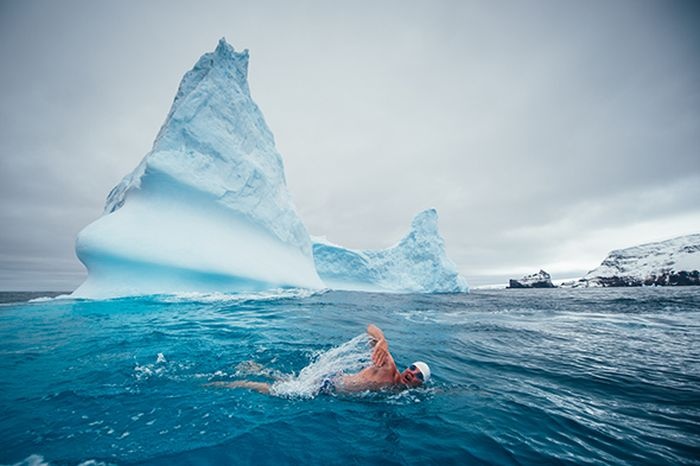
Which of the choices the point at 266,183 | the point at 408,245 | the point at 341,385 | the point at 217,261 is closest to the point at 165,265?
the point at 217,261

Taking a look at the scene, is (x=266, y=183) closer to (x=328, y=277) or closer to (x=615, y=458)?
(x=615, y=458)

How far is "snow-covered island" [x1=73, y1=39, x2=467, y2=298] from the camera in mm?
15164

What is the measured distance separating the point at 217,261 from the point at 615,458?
17.6m

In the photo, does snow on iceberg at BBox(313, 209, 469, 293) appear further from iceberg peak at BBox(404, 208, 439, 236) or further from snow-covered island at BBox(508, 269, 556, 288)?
snow-covered island at BBox(508, 269, 556, 288)

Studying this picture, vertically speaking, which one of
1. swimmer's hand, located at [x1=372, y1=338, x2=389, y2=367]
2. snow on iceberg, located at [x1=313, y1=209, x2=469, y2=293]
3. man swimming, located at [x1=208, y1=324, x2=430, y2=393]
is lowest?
man swimming, located at [x1=208, y1=324, x2=430, y2=393]

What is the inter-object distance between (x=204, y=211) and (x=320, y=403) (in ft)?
57.3

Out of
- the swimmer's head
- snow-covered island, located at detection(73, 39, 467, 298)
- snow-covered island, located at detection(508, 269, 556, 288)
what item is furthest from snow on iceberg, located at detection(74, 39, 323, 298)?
snow-covered island, located at detection(508, 269, 556, 288)

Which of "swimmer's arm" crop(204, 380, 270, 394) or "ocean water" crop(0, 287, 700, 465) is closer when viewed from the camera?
"ocean water" crop(0, 287, 700, 465)

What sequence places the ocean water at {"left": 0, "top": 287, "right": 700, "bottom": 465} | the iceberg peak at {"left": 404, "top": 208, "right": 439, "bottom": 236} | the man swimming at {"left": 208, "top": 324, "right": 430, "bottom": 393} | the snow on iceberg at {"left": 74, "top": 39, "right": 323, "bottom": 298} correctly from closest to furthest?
the ocean water at {"left": 0, "top": 287, "right": 700, "bottom": 465} < the man swimming at {"left": 208, "top": 324, "right": 430, "bottom": 393} < the snow on iceberg at {"left": 74, "top": 39, "right": 323, "bottom": 298} < the iceberg peak at {"left": 404, "top": 208, "right": 439, "bottom": 236}

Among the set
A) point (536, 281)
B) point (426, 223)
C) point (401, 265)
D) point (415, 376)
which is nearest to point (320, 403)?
point (415, 376)

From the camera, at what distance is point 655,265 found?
8475 centimetres

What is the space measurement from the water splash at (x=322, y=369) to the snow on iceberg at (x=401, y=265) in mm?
35101

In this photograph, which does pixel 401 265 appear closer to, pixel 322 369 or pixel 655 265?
pixel 322 369

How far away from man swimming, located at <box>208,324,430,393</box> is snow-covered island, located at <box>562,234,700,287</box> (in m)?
101
